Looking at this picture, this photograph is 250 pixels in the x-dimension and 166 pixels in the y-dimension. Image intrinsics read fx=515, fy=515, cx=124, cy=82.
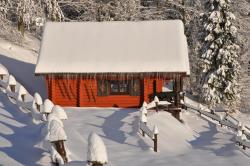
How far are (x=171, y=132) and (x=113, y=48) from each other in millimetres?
7514

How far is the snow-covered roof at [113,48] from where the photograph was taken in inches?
1049

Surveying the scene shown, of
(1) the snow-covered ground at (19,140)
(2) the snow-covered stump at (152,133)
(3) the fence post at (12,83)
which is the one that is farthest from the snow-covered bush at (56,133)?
(3) the fence post at (12,83)

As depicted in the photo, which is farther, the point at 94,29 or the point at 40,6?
the point at 40,6

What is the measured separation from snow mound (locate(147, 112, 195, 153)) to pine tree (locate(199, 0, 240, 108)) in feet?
45.7

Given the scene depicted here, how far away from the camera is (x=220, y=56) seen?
38969 mm

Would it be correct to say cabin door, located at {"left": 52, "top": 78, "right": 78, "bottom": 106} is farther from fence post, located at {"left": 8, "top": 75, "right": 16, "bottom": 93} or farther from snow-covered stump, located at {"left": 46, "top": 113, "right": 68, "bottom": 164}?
snow-covered stump, located at {"left": 46, "top": 113, "right": 68, "bottom": 164}

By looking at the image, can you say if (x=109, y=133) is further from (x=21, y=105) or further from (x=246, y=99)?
(x=246, y=99)

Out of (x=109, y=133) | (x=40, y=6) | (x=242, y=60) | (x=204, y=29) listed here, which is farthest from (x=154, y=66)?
(x=242, y=60)

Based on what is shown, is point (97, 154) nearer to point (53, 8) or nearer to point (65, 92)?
point (65, 92)

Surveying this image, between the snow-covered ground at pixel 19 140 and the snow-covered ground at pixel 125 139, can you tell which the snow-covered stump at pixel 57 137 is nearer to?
the snow-covered ground at pixel 125 139

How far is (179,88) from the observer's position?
89.9 feet

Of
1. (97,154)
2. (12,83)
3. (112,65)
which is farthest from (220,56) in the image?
(97,154)

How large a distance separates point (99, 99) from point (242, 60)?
24.3 m

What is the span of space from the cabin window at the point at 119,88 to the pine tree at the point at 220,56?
12.9m
